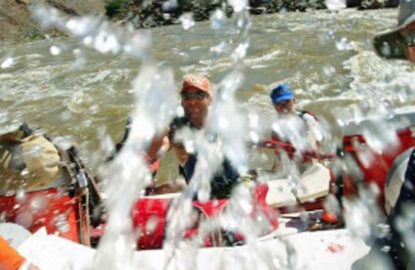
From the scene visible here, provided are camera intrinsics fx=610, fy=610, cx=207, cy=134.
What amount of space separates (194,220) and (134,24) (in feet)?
98.8

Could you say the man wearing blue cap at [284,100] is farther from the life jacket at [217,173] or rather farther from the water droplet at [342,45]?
the water droplet at [342,45]

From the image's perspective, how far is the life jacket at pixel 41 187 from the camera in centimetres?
325

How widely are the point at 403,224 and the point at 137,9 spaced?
36152 mm

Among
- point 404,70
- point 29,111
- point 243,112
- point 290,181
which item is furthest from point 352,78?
point 290,181

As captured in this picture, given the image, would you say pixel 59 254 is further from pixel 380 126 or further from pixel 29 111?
pixel 29 111

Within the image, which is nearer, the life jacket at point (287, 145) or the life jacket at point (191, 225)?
the life jacket at point (191, 225)

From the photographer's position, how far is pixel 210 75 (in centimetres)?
1364

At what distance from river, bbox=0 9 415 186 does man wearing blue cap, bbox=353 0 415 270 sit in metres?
5.60

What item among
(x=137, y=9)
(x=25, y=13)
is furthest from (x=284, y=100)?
(x=25, y=13)

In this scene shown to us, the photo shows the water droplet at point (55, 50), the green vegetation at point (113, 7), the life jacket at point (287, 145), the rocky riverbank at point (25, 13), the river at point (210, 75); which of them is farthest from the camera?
the green vegetation at point (113, 7)

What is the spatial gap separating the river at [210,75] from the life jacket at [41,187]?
13.9 ft

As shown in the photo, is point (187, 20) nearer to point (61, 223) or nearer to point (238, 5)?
point (238, 5)

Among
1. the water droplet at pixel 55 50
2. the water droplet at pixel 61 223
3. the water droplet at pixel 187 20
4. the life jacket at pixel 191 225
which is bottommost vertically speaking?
the water droplet at pixel 187 20

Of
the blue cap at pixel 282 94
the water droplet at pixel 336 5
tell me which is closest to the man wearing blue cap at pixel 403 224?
the blue cap at pixel 282 94
